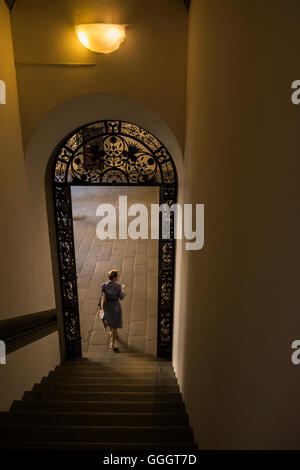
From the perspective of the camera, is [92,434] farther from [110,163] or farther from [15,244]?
[110,163]

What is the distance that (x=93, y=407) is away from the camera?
175 inches

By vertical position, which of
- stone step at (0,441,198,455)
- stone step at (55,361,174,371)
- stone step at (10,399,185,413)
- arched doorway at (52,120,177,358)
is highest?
arched doorway at (52,120,177,358)

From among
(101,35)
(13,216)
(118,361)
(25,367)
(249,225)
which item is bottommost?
(118,361)

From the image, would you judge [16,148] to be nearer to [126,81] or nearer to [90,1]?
[126,81]

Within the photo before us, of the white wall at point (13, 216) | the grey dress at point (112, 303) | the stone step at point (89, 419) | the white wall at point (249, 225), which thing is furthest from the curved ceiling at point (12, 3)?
the stone step at point (89, 419)

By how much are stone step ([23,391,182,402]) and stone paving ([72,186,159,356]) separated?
1.86 meters

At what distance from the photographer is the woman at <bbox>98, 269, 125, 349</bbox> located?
656cm

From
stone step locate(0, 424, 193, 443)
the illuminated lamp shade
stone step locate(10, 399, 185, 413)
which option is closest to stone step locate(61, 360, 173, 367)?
stone step locate(10, 399, 185, 413)

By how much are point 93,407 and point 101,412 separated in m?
0.11

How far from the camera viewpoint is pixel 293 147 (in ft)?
4.48

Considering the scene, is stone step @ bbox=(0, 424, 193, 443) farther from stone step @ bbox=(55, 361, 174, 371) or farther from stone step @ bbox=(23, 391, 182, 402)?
stone step @ bbox=(55, 361, 174, 371)

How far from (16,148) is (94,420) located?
305 centimetres

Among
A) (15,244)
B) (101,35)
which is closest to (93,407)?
(15,244)

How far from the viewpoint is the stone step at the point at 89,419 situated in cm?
404
